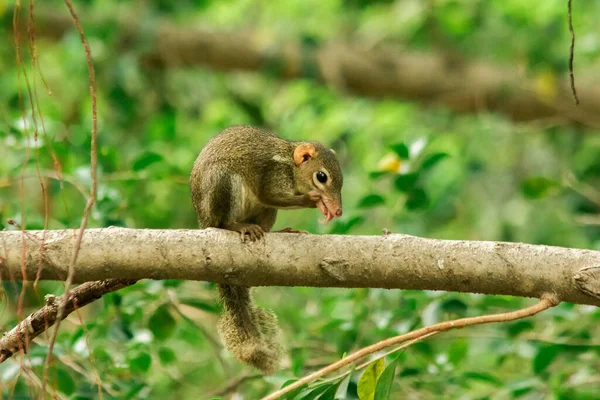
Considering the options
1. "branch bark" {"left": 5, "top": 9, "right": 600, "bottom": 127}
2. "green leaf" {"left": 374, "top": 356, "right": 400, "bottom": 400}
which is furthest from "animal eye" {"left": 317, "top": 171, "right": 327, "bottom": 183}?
"branch bark" {"left": 5, "top": 9, "right": 600, "bottom": 127}

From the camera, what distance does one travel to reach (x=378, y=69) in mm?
6633

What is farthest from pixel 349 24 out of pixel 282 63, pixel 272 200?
pixel 272 200

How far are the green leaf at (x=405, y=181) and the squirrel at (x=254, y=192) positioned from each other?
24 centimetres

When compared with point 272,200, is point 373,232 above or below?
below

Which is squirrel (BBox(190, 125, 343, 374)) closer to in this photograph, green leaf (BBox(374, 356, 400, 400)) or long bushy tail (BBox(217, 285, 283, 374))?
long bushy tail (BBox(217, 285, 283, 374))

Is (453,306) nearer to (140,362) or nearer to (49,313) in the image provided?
(140,362)

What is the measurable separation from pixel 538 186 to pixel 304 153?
106cm

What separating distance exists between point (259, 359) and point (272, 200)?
2.55 ft

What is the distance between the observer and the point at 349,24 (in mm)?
7594

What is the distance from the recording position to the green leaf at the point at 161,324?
3.13 metres

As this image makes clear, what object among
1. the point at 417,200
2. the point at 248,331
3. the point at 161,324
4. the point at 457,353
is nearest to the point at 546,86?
the point at 417,200

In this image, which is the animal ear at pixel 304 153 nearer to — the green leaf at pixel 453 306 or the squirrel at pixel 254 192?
the squirrel at pixel 254 192

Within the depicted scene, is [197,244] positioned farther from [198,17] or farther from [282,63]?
[198,17]

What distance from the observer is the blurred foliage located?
3.03 metres
